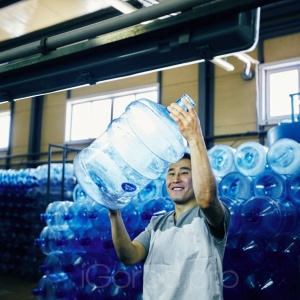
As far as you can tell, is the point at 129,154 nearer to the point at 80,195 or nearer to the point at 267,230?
the point at 267,230

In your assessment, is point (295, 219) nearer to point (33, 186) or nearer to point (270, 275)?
point (270, 275)

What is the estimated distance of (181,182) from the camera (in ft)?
5.32

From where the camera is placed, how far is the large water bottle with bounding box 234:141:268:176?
132 inches

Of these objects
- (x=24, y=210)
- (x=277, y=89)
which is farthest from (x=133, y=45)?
(x=24, y=210)

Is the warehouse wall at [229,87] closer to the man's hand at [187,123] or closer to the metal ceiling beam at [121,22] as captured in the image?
the man's hand at [187,123]

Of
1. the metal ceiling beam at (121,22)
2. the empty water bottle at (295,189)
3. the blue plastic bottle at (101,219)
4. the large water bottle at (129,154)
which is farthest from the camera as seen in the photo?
the blue plastic bottle at (101,219)

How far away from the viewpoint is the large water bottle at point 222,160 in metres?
3.62

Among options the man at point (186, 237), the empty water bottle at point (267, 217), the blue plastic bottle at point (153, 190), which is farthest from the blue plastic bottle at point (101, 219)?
the man at point (186, 237)

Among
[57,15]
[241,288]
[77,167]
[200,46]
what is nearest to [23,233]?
[57,15]

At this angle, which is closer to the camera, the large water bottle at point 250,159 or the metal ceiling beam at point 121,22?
the metal ceiling beam at point 121,22

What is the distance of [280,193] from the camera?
306cm

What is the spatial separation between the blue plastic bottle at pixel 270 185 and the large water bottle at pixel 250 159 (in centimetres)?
10

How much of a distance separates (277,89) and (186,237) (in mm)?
5046

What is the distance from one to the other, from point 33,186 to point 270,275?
15.3 ft
